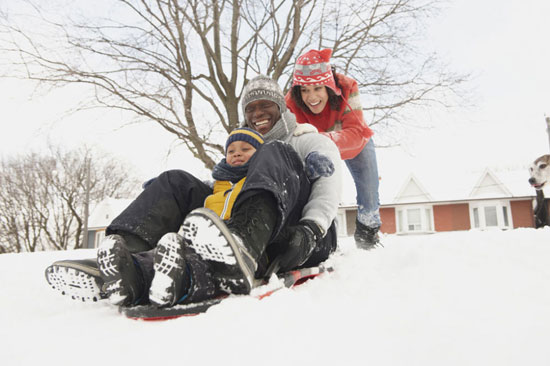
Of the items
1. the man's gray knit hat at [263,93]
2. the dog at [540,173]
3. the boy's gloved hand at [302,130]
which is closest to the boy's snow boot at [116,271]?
the boy's gloved hand at [302,130]

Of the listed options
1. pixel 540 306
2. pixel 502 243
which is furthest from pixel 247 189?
pixel 502 243

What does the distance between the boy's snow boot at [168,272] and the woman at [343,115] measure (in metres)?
1.70

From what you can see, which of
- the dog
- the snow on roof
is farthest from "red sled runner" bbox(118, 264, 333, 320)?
the snow on roof

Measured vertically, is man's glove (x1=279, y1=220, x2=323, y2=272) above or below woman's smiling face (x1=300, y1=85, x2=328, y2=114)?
below

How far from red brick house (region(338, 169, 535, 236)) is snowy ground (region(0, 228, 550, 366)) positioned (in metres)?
16.5

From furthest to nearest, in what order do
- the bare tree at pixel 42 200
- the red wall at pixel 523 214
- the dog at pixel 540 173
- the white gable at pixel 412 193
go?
the bare tree at pixel 42 200
the white gable at pixel 412 193
the red wall at pixel 523 214
the dog at pixel 540 173

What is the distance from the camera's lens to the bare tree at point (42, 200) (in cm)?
2122

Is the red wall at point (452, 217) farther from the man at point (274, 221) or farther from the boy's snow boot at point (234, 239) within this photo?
the boy's snow boot at point (234, 239)

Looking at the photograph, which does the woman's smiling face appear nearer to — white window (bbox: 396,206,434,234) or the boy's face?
the boy's face

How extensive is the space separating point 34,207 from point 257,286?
1020 inches

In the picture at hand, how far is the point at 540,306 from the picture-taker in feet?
3.28

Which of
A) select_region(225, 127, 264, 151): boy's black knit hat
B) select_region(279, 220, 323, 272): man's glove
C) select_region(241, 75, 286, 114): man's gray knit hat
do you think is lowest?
select_region(279, 220, 323, 272): man's glove

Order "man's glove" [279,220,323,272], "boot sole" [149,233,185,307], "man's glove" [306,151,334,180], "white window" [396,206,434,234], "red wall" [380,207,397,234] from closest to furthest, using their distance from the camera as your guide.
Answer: "boot sole" [149,233,185,307]
"man's glove" [279,220,323,272]
"man's glove" [306,151,334,180]
"white window" [396,206,434,234]
"red wall" [380,207,397,234]

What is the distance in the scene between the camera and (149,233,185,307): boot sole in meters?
0.95
